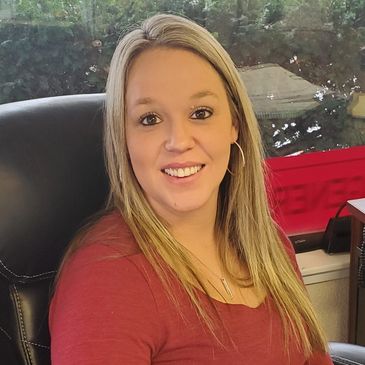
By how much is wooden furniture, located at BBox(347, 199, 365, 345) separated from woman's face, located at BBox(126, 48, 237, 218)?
789 millimetres

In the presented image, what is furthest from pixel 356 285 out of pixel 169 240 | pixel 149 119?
pixel 149 119

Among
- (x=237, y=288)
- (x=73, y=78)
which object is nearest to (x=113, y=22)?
(x=73, y=78)

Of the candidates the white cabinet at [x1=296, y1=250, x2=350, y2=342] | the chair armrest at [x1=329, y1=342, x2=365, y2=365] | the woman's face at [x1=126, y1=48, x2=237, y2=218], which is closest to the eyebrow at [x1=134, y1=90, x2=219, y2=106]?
the woman's face at [x1=126, y1=48, x2=237, y2=218]

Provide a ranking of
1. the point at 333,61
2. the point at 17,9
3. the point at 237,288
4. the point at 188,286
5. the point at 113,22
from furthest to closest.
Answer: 1. the point at 333,61
2. the point at 113,22
3. the point at 17,9
4. the point at 237,288
5. the point at 188,286

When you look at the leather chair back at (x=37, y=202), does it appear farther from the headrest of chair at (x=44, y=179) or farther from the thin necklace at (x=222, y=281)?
the thin necklace at (x=222, y=281)

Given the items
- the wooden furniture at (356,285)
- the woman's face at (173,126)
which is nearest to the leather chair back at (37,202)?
the woman's face at (173,126)

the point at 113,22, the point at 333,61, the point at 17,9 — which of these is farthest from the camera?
the point at 333,61

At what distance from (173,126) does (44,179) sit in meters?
0.23

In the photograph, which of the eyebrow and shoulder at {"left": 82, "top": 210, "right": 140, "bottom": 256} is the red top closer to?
shoulder at {"left": 82, "top": 210, "right": 140, "bottom": 256}

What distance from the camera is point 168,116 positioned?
40.4 inches

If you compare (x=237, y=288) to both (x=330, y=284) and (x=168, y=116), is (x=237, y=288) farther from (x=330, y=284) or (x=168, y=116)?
(x=330, y=284)

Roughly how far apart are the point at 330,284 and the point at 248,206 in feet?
2.86

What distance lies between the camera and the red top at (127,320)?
2.88 ft

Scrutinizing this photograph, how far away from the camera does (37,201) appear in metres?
1.02
